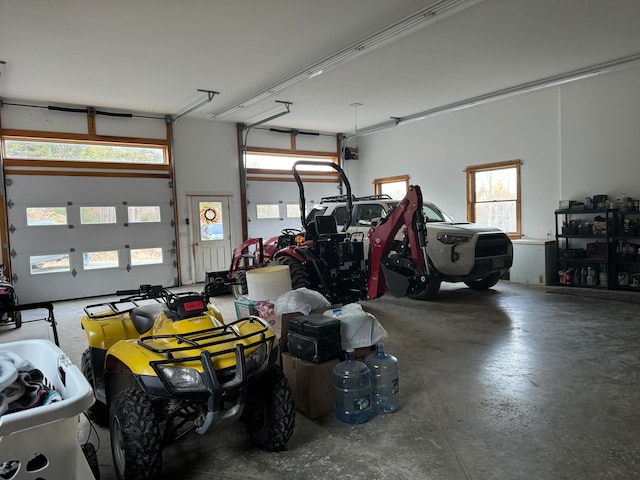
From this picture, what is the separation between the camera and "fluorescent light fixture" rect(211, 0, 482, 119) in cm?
471

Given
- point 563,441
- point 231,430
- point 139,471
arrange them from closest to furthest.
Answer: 1. point 139,471
2. point 563,441
3. point 231,430

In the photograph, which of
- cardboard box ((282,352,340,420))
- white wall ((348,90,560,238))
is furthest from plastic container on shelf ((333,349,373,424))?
white wall ((348,90,560,238))

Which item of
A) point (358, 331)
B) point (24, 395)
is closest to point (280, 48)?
point (358, 331)

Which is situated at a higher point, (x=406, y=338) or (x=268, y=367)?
(x=268, y=367)

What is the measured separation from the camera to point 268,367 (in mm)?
2510

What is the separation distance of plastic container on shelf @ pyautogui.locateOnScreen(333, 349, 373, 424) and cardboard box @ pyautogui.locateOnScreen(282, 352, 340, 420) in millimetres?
47

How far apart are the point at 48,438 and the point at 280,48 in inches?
Answer: 221

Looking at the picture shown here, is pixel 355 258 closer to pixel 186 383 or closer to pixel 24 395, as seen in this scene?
pixel 186 383

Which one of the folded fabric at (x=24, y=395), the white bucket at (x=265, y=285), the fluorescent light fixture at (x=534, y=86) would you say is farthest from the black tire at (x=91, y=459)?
the fluorescent light fixture at (x=534, y=86)

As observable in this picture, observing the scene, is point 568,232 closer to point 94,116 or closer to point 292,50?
point 292,50

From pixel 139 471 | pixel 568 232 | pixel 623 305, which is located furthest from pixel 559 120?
pixel 139 471

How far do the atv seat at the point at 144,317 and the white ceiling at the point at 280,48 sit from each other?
10.7ft

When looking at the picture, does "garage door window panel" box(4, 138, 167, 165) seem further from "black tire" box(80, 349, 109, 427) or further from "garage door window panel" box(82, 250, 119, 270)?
"black tire" box(80, 349, 109, 427)

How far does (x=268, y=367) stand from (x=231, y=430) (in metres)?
0.84
